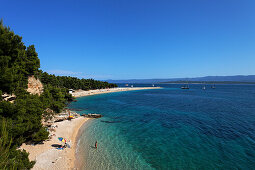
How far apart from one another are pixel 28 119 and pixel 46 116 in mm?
14712

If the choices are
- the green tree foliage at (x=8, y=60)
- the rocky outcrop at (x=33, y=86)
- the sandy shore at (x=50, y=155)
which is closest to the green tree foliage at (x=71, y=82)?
the rocky outcrop at (x=33, y=86)

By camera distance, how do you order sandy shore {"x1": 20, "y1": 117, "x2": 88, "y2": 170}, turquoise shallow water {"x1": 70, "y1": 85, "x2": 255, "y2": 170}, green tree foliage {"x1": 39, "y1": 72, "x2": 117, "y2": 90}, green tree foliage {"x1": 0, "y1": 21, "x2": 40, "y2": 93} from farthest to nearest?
1. green tree foliage {"x1": 39, "y1": 72, "x2": 117, "y2": 90}
2. turquoise shallow water {"x1": 70, "y1": 85, "x2": 255, "y2": 170}
3. green tree foliage {"x1": 0, "y1": 21, "x2": 40, "y2": 93}
4. sandy shore {"x1": 20, "y1": 117, "x2": 88, "y2": 170}

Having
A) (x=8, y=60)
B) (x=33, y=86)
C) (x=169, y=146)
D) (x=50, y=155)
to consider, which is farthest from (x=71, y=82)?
(x=169, y=146)

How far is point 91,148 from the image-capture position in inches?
797

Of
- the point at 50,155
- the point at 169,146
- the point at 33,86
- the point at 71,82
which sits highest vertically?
the point at 71,82

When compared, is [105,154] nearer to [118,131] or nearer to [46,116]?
[118,131]

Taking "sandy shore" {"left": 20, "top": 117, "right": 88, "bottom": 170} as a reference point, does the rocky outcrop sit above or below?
above

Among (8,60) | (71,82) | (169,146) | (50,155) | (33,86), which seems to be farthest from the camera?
(71,82)

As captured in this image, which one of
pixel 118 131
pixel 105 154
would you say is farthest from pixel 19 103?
pixel 118 131

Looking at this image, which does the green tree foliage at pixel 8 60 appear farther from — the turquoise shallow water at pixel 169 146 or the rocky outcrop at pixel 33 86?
the rocky outcrop at pixel 33 86

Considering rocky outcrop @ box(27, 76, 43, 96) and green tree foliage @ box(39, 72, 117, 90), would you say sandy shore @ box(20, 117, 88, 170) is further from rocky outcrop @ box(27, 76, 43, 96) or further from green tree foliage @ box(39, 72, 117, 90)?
green tree foliage @ box(39, 72, 117, 90)

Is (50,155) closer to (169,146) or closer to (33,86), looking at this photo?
(169,146)

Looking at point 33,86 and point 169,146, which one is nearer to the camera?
point 169,146

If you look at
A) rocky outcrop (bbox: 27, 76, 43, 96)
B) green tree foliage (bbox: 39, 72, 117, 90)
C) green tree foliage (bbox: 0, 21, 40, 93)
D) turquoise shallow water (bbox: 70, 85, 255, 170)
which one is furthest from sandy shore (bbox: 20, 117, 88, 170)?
green tree foliage (bbox: 39, 72, 117, 90)
